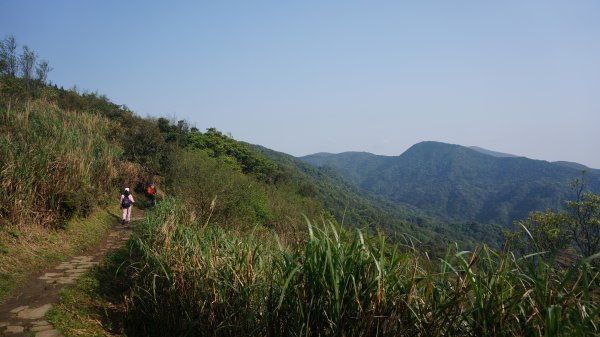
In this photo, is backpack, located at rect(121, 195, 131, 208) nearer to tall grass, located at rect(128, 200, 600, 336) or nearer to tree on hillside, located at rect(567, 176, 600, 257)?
tall grass, located at rect(128, 200, 600, 336)

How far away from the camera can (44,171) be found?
838cm

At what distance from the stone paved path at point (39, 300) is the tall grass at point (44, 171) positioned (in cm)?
152

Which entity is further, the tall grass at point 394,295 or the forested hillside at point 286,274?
the forested hillside at point 286,274

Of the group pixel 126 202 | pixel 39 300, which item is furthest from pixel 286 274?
pixel 126 202

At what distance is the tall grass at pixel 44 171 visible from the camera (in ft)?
24.3

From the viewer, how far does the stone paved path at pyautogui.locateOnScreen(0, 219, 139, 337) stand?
170 inches

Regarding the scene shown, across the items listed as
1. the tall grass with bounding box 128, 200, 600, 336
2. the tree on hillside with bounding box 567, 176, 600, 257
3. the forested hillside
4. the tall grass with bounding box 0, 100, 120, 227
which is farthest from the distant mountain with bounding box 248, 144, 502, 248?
the tall grass with bounding box 0, 100, 120, 227

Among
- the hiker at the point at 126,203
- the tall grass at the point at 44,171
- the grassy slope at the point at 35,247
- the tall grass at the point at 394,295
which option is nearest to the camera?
the tall grass at the point at 394,295

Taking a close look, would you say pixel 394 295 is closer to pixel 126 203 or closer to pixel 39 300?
pixel 39 300

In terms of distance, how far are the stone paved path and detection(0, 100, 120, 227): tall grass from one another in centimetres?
152

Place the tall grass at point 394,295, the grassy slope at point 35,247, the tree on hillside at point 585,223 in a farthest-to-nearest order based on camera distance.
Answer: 1. the tree on hillside at point 585,223
2. the grassy slope at point 35,247
3. the tall grass at point 394,295

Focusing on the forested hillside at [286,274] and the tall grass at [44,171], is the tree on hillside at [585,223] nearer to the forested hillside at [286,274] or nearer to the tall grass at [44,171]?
the forested hillside at [286,274]

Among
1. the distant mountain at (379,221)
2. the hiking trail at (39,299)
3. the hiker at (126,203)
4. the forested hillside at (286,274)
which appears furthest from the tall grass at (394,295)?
the hiker at (126,203)

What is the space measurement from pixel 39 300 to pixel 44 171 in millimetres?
4348
